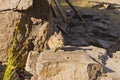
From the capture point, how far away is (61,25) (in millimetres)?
9453

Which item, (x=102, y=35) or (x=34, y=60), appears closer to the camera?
(x=34, y=60)

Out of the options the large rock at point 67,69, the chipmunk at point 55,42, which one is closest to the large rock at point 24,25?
the chipmunk at point 55,42

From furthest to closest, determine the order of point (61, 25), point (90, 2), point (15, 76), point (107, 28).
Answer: point (90, 2) < point (107, 28) < point (61, 25) < point (15, 76)

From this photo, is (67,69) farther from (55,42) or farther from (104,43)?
(104,43)

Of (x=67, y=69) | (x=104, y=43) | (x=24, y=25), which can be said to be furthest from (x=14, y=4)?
(x=104, y=43)

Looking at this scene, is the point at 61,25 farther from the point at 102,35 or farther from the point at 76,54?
the point at 76,54

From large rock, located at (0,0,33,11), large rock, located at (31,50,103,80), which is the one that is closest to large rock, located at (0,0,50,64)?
large rock, located at (0,0,33,11)

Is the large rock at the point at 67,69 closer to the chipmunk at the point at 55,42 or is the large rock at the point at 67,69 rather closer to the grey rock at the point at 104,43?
the chipmunk at the point at 55,42

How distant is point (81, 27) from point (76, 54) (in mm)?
3892

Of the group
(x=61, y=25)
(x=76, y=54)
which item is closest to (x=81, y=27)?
(x=61, y=25)

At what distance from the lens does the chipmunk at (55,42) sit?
6008 mm

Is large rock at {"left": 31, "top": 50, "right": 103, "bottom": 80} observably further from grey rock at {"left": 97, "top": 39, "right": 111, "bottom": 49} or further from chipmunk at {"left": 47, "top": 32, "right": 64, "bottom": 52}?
grey rock at {"left": 97, "top": 39, "right": 111, "bottom": 49}

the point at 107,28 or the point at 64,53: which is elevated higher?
the point at 64,53

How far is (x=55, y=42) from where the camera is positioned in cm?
607
